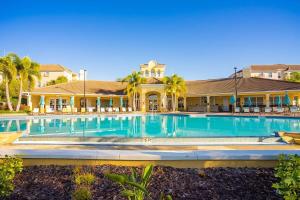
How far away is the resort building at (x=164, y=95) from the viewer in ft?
98.0

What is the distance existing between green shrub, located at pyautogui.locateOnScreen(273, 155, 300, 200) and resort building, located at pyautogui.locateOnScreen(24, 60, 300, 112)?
89.6 ft

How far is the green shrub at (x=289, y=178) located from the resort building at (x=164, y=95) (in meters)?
27.3

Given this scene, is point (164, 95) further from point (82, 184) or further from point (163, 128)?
point (82, 184)

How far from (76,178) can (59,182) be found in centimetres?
31

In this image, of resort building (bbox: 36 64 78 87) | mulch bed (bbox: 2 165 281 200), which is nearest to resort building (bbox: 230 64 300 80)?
resort building (bbox: 36 64 78 87)

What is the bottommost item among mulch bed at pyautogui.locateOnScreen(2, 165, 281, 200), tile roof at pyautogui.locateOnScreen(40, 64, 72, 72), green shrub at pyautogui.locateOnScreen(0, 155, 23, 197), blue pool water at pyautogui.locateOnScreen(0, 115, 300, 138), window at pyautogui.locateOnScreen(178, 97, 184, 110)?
blue pool water at pyautogui.locateOnScreen(0, 115, 300, 138)

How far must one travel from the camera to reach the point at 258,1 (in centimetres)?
1645

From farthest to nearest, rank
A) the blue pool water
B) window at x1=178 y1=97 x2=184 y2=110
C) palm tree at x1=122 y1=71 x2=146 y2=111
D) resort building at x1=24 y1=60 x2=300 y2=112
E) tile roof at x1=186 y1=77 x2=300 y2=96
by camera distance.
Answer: window at x1=178 y1=97 x2=184 y2=110, palm tree at x1=122 y1=71 x2=146 y2=111, resort building at x1=24 y1=60 x2=300 y2=112, tile roof at x1=186 y1=77 x2=300 y2=96, the blue pool water

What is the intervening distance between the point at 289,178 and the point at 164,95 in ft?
104

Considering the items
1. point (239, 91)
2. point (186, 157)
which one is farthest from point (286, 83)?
point (186, 157)

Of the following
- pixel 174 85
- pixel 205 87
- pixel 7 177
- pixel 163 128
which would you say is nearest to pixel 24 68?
pixel 174 85

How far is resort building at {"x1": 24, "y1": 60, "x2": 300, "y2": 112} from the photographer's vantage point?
29.9m

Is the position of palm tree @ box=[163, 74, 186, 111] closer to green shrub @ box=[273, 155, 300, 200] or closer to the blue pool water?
the blue pool water

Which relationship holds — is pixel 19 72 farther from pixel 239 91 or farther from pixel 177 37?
pixel 239 91
